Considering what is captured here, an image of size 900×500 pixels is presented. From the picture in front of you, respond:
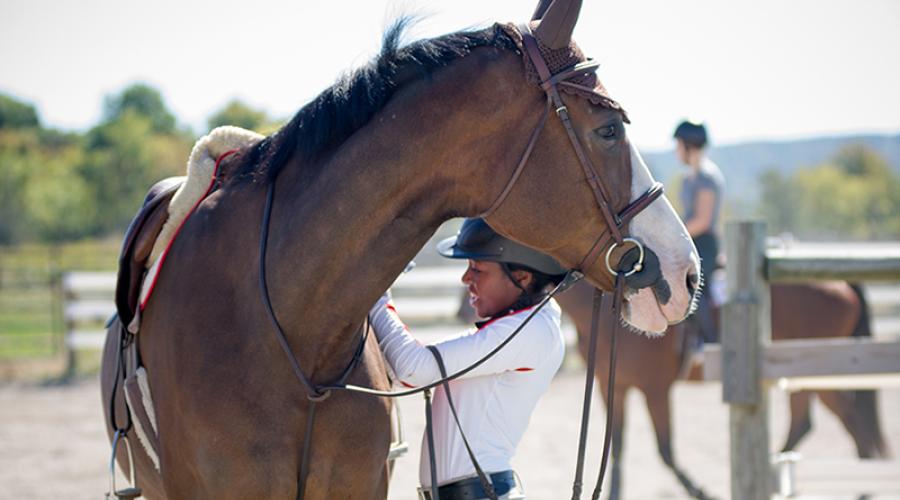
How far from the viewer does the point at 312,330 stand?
2.12 metres

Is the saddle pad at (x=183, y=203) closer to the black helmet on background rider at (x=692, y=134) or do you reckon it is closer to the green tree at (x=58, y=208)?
the black helmet on background rider at (x=692, y=134)

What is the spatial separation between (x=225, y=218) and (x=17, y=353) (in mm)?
11696

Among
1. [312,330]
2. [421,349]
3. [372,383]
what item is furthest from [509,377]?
[312,330]

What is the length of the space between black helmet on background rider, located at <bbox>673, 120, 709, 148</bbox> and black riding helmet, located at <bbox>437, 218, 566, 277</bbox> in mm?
4085

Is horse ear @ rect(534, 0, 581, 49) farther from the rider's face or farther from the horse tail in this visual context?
the horse tail

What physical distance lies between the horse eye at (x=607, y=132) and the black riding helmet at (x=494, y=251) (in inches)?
21.4

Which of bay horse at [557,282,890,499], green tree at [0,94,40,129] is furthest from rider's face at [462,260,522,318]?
green tree at [0,94,40,129]

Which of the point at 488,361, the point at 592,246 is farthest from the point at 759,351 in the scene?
the point at 592,246

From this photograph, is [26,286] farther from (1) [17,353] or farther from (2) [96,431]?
(2) [96,431]

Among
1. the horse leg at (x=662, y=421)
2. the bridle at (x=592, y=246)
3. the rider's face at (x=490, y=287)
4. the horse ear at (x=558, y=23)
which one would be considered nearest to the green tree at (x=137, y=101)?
the horse leg at (x=662, y=421)

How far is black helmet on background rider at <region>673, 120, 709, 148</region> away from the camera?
630 cm

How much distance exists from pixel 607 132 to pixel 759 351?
2.13 m

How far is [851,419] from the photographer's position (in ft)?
19.8

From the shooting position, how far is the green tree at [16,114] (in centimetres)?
6694
